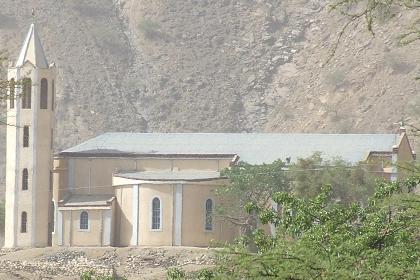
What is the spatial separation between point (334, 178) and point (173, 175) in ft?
29.2

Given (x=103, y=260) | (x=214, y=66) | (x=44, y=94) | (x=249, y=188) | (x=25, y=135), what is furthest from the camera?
(x=214, y=66)

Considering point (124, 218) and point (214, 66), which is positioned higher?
point (214, 66)

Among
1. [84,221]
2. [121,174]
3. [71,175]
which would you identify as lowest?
[84,221]

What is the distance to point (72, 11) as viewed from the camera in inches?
5079

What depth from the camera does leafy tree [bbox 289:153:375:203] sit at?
245ft

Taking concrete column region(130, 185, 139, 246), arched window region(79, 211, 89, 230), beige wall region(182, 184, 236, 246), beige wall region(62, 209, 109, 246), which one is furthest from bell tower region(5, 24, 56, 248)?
beige wall region(182, 184, 236, 246)

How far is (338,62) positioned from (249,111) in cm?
684

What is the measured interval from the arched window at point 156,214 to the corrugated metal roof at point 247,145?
165 inches

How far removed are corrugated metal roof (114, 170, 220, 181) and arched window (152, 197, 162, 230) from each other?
105 cm

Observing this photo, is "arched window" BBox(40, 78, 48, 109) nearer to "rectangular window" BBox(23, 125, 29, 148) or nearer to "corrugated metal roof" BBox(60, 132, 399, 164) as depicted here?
"rectangular window" BBox(23, 125, 29, 148)

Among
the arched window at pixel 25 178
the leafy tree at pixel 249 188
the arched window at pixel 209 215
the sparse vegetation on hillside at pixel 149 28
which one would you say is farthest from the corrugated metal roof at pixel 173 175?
the sparse vegetation on hillside at pixel 149 28

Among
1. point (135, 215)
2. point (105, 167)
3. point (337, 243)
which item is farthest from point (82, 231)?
point (337, 243)

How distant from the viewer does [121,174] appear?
82.3 m

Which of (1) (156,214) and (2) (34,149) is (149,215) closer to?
(1) (156,214)
